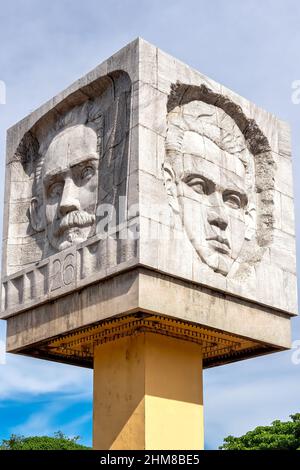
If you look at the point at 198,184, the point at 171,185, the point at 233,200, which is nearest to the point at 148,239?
the point at 171,185

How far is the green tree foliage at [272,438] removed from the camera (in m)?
26.2

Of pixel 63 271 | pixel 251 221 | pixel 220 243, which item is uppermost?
pixel 251 221

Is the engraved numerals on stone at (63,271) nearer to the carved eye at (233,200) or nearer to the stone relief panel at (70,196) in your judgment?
the stone relief panel at (70,196)

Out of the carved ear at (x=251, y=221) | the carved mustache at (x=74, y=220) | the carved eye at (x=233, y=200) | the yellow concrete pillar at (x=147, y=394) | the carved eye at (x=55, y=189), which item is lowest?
the yellow concrete pillar at (x=147, y=394)

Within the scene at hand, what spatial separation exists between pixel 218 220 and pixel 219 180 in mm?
696

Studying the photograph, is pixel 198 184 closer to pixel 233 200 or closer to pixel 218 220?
pixel 218 220

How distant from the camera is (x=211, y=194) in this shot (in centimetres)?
1471

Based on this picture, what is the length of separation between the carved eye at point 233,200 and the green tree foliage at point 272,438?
1264 centimetres

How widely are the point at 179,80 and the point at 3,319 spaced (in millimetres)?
4976

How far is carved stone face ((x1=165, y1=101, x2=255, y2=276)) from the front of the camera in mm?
14180

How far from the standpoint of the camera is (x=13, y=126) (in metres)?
16.6

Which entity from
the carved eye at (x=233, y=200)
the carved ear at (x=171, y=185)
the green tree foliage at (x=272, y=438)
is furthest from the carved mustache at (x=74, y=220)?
the green tree foliage at (x=272, y=438)
